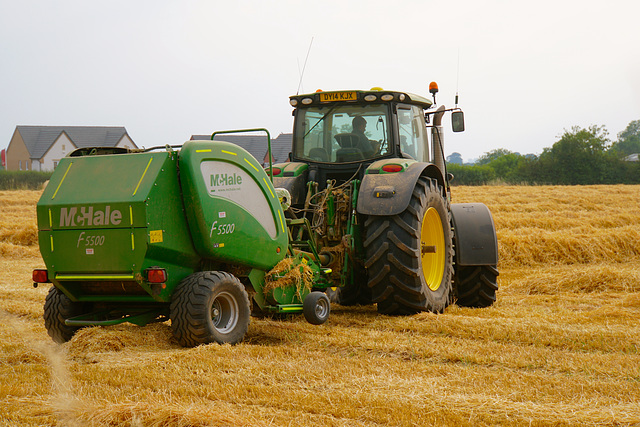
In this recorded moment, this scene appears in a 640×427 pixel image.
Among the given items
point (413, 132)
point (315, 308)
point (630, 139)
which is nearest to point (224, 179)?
point (315, 308)

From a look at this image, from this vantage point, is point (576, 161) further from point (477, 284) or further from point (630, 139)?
point (630, 139)

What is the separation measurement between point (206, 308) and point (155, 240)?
587mm

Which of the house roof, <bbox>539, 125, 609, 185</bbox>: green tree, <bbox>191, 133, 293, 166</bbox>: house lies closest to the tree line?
<bbox>539, 125, 609, 185</bbox>: green tree

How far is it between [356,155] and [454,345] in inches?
106

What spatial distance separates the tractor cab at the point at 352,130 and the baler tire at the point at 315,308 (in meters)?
1.74

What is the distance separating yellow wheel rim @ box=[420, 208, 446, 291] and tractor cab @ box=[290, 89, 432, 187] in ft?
2.34

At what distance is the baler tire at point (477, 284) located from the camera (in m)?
7.53

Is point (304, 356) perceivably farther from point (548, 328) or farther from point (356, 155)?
point (356, 155)

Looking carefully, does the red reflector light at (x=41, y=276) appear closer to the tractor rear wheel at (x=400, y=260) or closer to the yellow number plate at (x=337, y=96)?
the tractor rear wheel at (x=400, y=260)

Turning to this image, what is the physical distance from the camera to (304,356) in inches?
192

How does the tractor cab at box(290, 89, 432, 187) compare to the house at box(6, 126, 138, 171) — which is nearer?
the tractor cab at box(290, 89, 432, 187)

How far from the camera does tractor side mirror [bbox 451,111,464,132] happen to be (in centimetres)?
775

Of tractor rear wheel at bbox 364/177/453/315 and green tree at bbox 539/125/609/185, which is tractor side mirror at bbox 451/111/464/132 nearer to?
tractor rear wheel at bbox 364/177/453/315

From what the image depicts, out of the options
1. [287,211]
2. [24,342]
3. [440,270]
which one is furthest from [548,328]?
[24,342]
